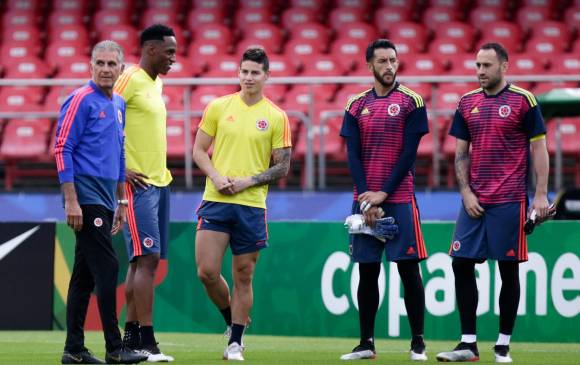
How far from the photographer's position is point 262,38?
18094mm

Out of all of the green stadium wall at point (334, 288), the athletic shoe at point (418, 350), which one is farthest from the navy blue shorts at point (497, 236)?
the green stadium wall at point (334, 288)

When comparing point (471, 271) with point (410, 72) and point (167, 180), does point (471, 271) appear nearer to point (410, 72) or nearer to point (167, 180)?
point (167, 180)

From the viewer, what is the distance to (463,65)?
16938 mm

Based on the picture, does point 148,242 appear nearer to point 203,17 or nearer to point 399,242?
point 399,242

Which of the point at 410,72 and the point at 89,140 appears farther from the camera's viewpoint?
the point at 410,72

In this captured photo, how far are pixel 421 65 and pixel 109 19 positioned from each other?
496 cm

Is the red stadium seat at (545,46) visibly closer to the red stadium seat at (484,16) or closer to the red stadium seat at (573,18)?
the red stadium seat at (573,18)

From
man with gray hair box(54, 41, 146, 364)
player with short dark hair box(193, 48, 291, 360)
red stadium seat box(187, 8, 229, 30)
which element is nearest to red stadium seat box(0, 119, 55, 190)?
red stadium seat box(187, 8, 229, 30)

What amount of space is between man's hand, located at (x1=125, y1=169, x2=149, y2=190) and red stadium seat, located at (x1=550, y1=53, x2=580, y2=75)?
943 centimetres

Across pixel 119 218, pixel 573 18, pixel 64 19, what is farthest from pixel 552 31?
pixel 119 218

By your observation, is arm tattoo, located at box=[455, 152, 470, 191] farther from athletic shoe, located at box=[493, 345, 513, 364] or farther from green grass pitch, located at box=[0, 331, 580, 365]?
green grass pitch, located at box=[0, 331, 580, 365]

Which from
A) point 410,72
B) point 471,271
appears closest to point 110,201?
point 471,271

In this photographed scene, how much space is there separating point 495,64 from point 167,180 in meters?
2.27

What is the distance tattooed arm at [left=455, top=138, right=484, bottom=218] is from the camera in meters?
8.46
